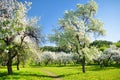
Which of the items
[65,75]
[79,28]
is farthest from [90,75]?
[79,28]

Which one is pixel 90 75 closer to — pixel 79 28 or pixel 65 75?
pixel 65 75

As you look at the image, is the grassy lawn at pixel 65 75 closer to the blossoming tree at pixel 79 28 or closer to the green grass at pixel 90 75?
the green grass at pixel 90 75

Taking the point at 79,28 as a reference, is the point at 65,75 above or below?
below

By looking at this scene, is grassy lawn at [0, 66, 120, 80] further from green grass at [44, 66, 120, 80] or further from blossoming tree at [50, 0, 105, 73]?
blossoming tree at [50, 0, 105, 73]

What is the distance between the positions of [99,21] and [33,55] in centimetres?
1595

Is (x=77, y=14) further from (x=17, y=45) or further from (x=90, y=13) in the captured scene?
(x=17, y=45)

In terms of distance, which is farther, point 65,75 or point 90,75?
point 65,75

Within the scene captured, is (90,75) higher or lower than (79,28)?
lower

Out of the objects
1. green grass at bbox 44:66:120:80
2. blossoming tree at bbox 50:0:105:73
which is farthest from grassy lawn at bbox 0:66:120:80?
blossoming tree at bbox 50:0:105:73

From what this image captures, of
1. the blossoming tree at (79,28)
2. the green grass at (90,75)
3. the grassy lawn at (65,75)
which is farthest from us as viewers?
the blossoming tree at (79,28)

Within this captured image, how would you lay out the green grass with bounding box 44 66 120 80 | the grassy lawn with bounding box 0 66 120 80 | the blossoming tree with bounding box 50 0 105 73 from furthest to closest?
the blossoming tree with bounding box 50 0 105 73
the green grass with bounding box 44 66 120 80
the grassy lawn with bounding box 0 66 120 80

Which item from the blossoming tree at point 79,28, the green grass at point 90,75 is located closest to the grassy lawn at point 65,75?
the green grass at point 90,75

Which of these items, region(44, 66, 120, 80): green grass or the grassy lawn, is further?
region(44, 66, 120, 80): green grass

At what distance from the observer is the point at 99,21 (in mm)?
51406
